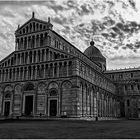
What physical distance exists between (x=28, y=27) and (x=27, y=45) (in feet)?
15.1

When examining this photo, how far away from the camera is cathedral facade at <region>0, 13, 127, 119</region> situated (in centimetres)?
4538

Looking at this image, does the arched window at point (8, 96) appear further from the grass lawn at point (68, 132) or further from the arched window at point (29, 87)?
the grass lawn at point (68, 132)

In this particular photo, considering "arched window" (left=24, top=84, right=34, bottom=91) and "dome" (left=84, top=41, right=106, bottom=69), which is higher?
"dome" (left=84, top=41, right=106, bottom=69)

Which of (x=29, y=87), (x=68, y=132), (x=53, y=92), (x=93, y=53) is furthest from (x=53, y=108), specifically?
(x=93, y=53)

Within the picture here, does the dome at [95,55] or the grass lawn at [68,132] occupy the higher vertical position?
→ the dome at [95,55]

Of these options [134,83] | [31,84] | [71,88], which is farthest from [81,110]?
[134,83]

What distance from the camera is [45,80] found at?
48125 millimetres

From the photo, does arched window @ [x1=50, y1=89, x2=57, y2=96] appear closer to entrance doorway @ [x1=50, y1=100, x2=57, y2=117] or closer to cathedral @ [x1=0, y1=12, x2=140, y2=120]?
cathedral @ [x1=0, y1=12, x2=140, y2=120]

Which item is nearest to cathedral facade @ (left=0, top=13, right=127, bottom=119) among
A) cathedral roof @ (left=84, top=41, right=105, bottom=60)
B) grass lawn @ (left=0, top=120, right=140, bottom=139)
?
grass lawn @ (left=0, top=120, right=140, bottom=139)

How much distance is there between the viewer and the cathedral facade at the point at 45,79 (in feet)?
149

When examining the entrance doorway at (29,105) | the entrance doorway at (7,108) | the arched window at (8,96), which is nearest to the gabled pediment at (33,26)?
the arched window at (8,96)

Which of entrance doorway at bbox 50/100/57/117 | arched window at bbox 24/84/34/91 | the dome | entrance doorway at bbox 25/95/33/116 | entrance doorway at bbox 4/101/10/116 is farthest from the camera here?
the dome

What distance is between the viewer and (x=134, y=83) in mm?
81125

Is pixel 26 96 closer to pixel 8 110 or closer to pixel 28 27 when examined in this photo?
pixel 8 110
